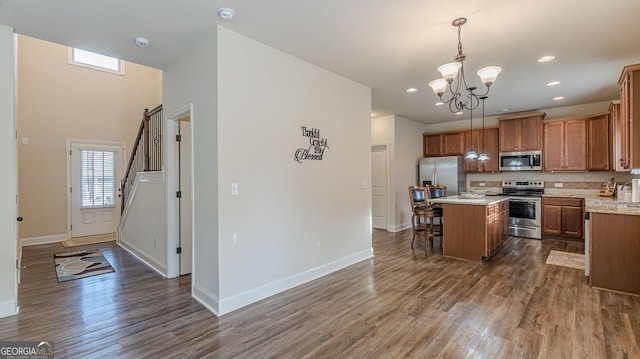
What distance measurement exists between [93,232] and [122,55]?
4932 millimetres

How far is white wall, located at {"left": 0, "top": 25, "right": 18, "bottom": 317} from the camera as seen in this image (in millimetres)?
2768

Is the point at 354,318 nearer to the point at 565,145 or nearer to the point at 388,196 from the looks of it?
the point at 388,196

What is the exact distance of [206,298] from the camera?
301 cm

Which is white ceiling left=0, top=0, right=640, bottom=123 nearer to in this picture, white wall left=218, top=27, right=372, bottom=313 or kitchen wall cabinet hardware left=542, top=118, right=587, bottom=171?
white wall left=218, top=27, right=372, bottom=313

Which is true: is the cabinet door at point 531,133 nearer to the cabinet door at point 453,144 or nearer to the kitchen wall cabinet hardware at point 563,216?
the kitchen wall cabinet hardware at point 563,216

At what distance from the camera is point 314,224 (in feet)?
12.7

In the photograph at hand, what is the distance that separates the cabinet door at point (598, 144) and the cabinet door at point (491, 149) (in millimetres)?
1605

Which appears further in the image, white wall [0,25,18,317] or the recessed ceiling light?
the recessed ceiling light

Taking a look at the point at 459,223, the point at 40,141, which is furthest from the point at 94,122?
the point at 459,223

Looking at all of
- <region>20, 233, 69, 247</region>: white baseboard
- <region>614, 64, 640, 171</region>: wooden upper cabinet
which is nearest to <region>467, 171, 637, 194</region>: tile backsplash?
<region>614, 64, 640, 171</region>: wooden upper cabinet

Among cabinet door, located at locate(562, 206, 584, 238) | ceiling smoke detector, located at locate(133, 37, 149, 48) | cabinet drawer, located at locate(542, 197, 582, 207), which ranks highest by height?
ceiling smoke detector, located at locate(133, 37, 149, 48)

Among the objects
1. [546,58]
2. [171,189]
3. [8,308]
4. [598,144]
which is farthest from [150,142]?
[598,144]

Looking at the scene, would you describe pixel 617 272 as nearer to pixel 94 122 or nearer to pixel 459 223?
pixel 459 223

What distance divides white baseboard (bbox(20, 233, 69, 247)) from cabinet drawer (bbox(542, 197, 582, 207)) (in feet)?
33.1
